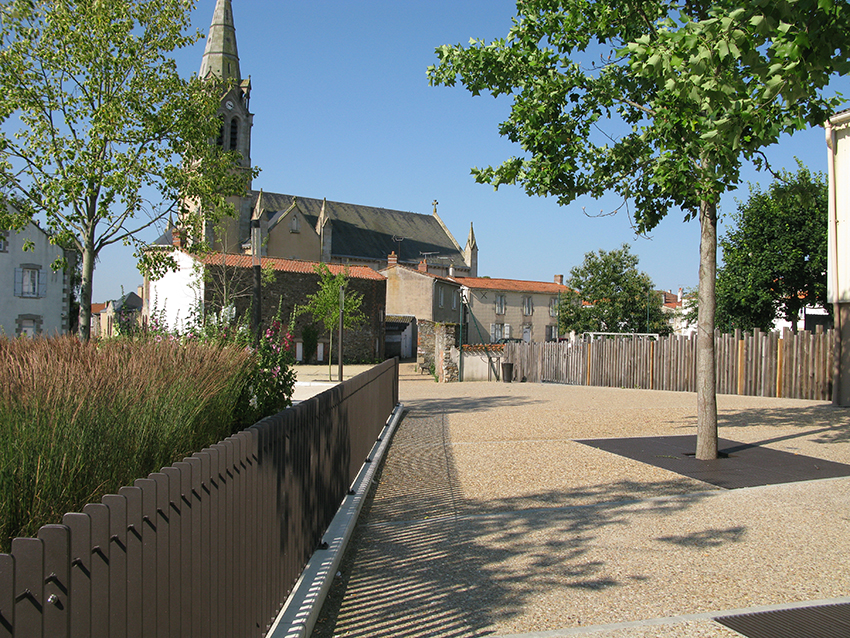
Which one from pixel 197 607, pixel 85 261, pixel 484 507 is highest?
pixel 85 261

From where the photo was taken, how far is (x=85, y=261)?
12367mm

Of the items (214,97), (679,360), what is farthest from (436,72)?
(679,360)

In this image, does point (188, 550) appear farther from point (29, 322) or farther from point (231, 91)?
point (231, 91)

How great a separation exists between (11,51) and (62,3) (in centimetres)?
117

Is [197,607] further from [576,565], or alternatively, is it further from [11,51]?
[11,51]

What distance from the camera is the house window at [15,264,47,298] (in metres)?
37.2

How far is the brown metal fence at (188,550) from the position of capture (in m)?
1.68

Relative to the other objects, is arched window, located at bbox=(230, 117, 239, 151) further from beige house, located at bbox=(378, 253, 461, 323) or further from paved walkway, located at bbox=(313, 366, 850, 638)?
paved walkway, located at bbox=(313, 366, 850, 638)

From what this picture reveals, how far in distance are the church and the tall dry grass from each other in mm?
43489

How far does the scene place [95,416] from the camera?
371cm

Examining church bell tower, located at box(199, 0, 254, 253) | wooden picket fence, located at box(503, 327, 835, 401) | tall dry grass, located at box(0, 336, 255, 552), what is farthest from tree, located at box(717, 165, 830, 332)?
church bell tower, located at box(199, 0, 254, 253)

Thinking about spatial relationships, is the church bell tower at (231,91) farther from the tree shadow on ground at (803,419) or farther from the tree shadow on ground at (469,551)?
the tree shadow on ground at (469,551)

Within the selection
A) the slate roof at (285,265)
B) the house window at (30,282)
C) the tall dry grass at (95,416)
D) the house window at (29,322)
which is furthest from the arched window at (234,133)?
the tall dry grass at (95,416)

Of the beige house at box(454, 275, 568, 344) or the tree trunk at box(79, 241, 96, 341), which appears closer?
the tree trunk at box(79, 241, 96, 341)
